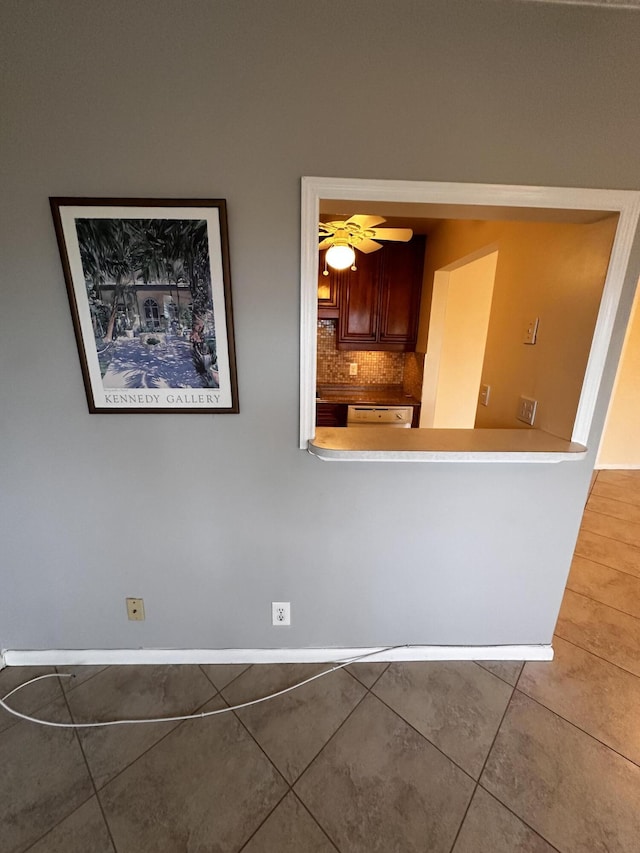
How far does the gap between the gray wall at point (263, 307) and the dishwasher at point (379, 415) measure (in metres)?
2.06

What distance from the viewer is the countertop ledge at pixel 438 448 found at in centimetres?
129

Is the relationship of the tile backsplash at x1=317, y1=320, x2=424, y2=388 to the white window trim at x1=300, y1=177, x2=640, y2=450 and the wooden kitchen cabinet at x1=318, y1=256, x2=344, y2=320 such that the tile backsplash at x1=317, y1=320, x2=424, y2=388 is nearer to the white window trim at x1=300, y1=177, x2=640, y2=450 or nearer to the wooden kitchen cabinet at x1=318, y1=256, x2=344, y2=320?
the wooden kitchen cabinet at x1=318, y1=256, x2=344, y2=320

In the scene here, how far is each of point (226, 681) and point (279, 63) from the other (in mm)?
2263

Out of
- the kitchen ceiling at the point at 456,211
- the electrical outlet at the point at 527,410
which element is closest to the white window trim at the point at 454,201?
the kitchen ceiling at the point at 456,211

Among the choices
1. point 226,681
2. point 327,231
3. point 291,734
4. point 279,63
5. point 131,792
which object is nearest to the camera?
point 279,63

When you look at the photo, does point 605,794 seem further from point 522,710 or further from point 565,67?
point 565,67

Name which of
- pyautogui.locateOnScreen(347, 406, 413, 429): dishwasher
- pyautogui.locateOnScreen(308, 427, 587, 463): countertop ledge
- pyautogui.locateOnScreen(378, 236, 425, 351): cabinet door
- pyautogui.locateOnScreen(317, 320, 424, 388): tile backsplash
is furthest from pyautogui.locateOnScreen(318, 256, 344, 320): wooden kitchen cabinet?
pyautogui.locateOnScreen(308, 427, 587, 463): countertop ledge

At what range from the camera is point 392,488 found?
143cm

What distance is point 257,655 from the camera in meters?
1.60

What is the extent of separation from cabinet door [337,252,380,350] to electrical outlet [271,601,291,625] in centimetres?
264

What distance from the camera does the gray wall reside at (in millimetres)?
1037

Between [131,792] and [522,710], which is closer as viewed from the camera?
[131,792]

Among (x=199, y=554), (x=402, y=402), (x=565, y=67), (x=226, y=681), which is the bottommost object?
(x=226, y=681)

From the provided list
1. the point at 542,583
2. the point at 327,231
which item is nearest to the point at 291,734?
the point at 542,583
